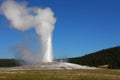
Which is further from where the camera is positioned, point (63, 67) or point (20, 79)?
point (63, 67)

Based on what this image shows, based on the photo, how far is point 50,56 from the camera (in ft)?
420

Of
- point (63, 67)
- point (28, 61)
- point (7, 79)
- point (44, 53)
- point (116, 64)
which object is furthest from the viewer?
point (116, 64)

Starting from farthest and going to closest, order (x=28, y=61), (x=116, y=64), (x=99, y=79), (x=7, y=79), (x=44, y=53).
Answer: (x=116, y=64) → (x=28, y=61) → (x=44, y=53) → (x=99, y=79) → (x=7, y=79)

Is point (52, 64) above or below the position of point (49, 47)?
below

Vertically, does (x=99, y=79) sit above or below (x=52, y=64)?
below

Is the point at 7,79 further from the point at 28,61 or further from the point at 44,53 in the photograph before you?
the point at 28,61

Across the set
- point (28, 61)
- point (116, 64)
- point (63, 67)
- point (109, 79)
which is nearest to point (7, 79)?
point (109, 79)

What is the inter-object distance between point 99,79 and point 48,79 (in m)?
8.65

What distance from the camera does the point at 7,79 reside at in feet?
176

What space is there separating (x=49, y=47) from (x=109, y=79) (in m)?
70.7

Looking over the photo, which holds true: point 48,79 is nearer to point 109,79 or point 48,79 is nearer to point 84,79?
point 84,79

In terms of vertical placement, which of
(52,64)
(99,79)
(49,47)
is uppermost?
(49,47)

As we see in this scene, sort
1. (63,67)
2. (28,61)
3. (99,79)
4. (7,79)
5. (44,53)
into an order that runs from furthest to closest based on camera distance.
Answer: (28,61), (44,53), (63,67), (99,79), (7,79)

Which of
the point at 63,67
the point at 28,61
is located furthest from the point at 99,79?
the point at 28,61
